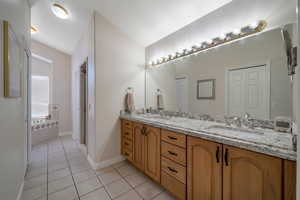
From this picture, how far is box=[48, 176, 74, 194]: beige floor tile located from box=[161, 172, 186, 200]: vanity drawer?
1.31 metres

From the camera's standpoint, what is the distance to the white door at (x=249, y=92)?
4.37 ft

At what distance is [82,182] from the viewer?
1824mm

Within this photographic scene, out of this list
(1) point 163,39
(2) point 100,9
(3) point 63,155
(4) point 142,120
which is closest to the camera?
(4) point 142,120

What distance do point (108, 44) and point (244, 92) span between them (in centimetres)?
215

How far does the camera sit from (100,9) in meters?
2.07

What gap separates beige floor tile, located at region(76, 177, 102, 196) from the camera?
65.0 inches

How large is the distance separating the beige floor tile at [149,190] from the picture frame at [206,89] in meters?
1.37

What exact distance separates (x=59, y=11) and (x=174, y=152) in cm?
298

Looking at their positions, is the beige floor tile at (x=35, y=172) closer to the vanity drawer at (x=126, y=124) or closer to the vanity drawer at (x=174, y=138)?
the vanity drawer at (x=126, y=124)

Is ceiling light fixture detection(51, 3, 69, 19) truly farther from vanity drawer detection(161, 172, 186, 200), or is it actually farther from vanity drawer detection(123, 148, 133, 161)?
vanity drawer detection(161, 172, 186, 200)

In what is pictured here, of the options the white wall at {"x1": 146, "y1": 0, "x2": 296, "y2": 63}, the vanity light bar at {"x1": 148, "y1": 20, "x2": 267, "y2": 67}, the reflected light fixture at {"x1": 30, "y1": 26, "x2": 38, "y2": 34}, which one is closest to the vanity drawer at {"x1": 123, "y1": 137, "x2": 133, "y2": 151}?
the vanity light bar at {"x1": 148, "y1": 20, "x2": 267, "y2": 67}

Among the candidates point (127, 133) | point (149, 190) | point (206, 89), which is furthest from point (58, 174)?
point (206, 89)

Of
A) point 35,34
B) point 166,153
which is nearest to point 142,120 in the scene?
point 166,153

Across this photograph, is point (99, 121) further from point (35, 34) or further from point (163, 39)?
point (35, 34)
